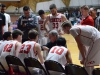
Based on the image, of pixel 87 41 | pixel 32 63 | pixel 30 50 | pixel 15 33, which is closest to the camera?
pixel 32 63

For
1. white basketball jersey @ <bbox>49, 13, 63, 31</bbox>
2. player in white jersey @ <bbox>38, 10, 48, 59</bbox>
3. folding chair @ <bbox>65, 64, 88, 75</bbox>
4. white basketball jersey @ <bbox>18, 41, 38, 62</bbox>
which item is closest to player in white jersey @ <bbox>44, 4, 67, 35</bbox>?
white basketball jersey @ <bbox>49, 13, 63, 31</bbox>

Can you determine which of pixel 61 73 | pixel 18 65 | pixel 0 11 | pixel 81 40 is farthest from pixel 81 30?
pixel 0 11

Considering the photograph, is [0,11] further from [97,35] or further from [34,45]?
[97,35]

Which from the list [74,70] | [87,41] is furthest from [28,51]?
[74,70]

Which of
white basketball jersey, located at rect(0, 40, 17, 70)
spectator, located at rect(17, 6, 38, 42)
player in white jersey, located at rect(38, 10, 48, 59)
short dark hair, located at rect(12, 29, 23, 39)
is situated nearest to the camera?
white basketball jersey, located at rect(0, 40, 17, 70)

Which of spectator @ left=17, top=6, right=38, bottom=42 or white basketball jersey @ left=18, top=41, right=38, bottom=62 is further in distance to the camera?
spectator @ left=17, top=6, right=38, bottom=42

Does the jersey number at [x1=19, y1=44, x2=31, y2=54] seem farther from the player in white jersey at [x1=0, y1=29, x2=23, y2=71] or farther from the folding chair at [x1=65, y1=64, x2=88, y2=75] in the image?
the folding chair at [x1=65, y1=64, x2=88, y2=75]

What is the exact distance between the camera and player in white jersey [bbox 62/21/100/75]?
4.89 meters

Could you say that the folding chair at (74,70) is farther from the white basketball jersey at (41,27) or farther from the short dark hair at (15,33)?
the white basketball jersey at (41,27)

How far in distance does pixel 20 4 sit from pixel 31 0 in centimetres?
81

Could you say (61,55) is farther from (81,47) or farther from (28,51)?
(28,51)

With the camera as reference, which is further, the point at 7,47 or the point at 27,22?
the point at 27,22

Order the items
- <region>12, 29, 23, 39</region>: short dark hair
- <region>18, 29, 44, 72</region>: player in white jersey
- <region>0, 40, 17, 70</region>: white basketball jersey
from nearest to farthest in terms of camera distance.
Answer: <region>18, 29, 44, 72</region>: player in white jersey → <region>0, 40, 17, 70</region>: white basketball jersey → <region>12, 29, 23, 39</region>: short dark hair

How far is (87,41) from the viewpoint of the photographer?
16.4ft
